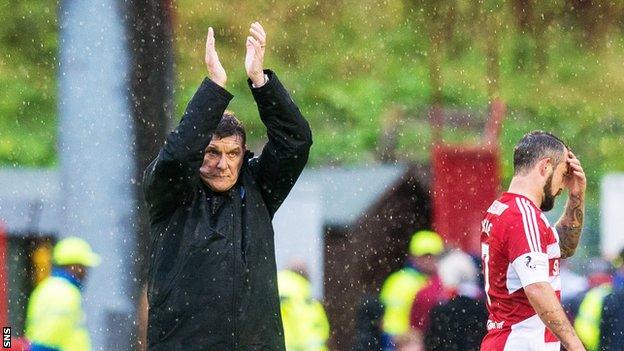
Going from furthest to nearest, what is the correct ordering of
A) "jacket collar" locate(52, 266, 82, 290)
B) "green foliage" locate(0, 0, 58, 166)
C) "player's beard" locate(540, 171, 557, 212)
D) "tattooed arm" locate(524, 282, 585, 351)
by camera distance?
1. "green foliage" locate(0, 0, 58, 166)
2. "jacket collar" locate(52, 266, 82, 290)
3. "player's beard" locate(540, 171, 557, 212)
4. "tattooed arm" locate(524, 282, 585, 351)

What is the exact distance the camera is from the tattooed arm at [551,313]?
4.96m

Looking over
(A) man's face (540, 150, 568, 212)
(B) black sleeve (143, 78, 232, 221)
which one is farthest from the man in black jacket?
(A) man's face (540, 150, 568, 212)

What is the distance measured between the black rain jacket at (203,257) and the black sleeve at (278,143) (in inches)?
A: 5.1

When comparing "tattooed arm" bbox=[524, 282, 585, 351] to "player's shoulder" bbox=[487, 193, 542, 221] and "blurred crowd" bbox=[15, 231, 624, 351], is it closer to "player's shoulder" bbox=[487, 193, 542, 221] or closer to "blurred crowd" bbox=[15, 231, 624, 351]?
"player's shoulder" bbox=[487, 193, 542, 221]

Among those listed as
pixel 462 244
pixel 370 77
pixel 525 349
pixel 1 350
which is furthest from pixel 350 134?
pixel 525 349

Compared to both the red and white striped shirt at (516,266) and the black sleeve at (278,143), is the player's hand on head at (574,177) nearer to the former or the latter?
the red and white striped shirt at (516,266)

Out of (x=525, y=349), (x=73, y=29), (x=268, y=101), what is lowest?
(x=525, y=349)

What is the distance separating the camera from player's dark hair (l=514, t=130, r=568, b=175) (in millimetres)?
5273

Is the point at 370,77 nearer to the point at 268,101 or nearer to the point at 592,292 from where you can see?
the point at 592,292

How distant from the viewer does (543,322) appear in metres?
5.02

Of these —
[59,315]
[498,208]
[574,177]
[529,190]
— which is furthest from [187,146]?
[59,315]

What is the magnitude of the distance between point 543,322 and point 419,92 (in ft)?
23.7
